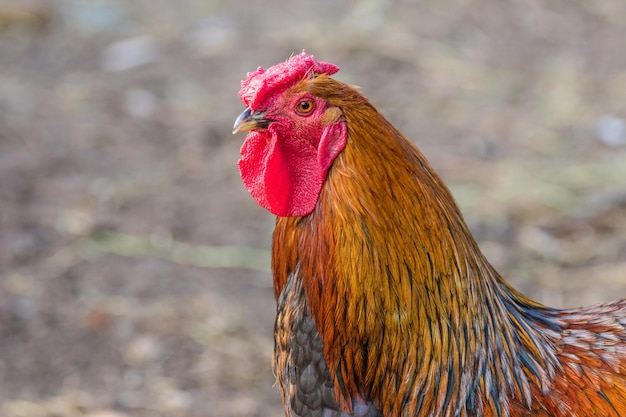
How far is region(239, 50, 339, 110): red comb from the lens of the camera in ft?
9.18

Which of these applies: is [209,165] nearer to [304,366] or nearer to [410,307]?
[304,366]

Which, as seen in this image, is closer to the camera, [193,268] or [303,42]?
[193,268]

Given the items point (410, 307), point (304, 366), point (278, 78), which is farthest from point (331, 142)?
point (304, 366)

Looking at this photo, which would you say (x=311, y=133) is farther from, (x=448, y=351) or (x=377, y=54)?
(x=377, y=54)

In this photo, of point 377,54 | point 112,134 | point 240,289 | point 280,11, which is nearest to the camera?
point 240,289

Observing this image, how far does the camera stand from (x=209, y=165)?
22.5 feet

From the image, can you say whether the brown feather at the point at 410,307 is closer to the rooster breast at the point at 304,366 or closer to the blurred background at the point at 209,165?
the rooster breast at the point at 304,366

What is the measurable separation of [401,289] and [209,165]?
14.0 feet

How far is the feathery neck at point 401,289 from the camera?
9.09ft

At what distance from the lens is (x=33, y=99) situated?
782 centimetres

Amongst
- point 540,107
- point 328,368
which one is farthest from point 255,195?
point 540,107

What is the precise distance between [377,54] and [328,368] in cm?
585

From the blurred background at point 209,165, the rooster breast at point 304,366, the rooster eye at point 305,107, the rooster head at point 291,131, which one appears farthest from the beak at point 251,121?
the blurred background at point 209,165

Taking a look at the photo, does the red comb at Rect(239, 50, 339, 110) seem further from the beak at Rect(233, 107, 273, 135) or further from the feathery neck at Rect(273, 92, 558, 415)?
the feathery neck at Rect(273, 92, 558, 415)
